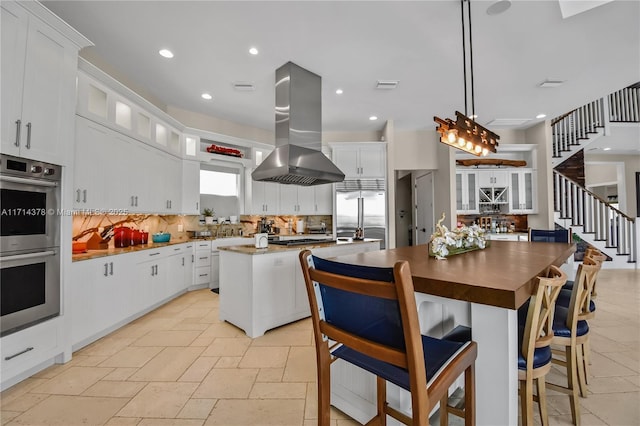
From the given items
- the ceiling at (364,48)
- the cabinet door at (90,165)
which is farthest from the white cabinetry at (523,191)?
the cabinet door at (90,165)

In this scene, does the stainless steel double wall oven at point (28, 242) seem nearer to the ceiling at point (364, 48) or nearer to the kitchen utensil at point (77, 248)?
the kitchen utensil at point (77, 248)

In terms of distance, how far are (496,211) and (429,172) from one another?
170 centimetres

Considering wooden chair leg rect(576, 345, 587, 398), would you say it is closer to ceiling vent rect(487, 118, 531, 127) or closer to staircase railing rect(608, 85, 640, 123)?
ceiling vent rect(487, 118, 531, 127)

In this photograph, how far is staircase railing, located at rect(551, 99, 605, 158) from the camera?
5.82 metres

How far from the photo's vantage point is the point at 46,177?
86.7 inches

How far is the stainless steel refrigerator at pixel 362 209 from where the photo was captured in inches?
215

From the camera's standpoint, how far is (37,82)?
7.02ft

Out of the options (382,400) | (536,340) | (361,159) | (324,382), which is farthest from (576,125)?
(324,382)

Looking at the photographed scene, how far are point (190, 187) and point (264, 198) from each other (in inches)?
56.5

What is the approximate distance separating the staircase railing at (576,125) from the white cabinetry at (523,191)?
123cm

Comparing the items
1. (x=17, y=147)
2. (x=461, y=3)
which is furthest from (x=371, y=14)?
(x=17, y=147)

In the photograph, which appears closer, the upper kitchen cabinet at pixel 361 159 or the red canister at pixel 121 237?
the red canister at pixel 121 237

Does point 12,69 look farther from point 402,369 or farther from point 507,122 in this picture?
point 507,122

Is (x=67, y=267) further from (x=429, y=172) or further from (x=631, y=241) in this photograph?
(x=631, y=241)
